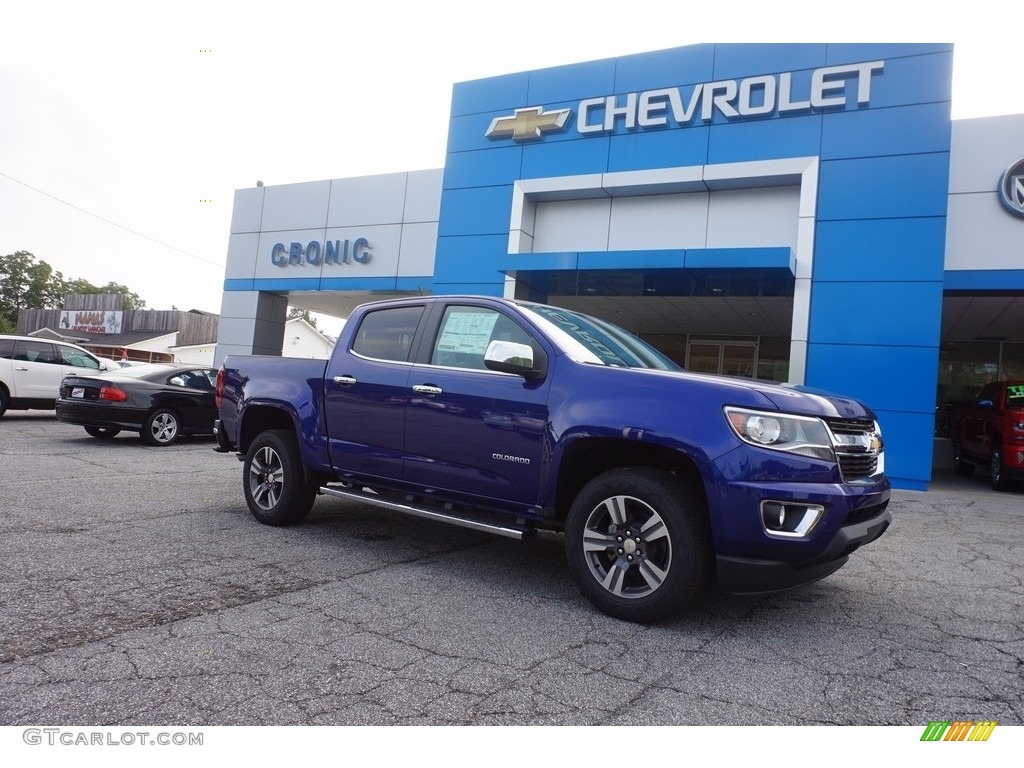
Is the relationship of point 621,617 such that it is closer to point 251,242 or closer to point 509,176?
point 509,176

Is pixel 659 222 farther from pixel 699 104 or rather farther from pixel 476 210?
pixel 476 210

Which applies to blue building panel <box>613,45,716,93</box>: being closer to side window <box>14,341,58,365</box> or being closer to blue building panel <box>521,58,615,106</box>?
blue building panel <box>521,58,615,106</box>

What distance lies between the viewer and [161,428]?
10.6 metres

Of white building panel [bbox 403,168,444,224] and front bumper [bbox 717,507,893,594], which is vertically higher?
white building panel [bbox 403,168,444,224]

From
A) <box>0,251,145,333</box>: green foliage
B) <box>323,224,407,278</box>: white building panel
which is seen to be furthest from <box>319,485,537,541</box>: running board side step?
<box>0,251,145,333</box>: green foliage

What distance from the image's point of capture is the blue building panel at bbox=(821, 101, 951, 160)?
10305mm

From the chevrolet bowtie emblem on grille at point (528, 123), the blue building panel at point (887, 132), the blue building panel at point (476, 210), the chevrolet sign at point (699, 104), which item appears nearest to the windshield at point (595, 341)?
the blue building panel at point (887, 132)

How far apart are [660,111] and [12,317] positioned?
288 feet

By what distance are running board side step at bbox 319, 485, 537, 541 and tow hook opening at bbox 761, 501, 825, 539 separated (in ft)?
4.41

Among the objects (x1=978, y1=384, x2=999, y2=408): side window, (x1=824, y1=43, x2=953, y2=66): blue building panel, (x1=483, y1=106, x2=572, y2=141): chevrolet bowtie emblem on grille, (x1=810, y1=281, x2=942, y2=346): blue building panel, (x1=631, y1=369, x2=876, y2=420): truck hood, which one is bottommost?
(x1=631, y1=369, x2=876, y2=420): truck hood

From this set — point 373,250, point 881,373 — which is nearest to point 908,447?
point 881,373

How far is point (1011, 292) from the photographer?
10.8 meters

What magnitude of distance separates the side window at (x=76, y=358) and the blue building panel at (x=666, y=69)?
39.3ft
